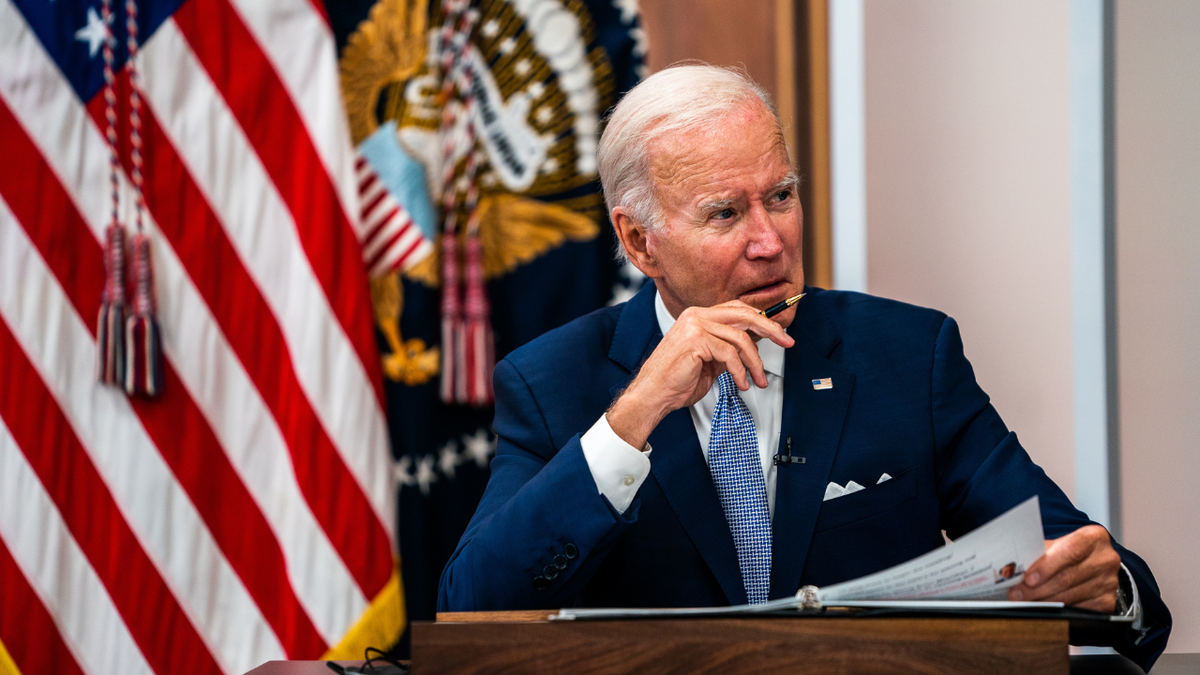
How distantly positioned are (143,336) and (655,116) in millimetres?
1579

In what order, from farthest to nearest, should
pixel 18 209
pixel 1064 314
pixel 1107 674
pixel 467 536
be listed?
pixel 18 209 → pixel 1064 314 → pixel 467 536 → pixel 1107 674

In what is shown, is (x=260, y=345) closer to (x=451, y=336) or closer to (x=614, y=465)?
(x=451, y=336)

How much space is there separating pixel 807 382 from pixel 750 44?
4.43 ft

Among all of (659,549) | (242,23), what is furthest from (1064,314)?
(242,23)

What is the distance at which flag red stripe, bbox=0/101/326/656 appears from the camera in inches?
99.8

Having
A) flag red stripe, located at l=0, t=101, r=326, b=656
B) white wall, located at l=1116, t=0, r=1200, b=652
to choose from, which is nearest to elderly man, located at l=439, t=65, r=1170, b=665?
white wall, located at l=1116, t=0, r=1200, b=652

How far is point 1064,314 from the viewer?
2346mm

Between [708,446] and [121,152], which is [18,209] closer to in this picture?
[121,152]

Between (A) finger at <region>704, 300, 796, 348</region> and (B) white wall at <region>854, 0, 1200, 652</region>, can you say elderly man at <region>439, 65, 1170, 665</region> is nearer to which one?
(A) finger at <region>704, 300, 796, 348</region>

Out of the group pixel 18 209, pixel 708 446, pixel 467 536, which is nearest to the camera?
pixel 467 536

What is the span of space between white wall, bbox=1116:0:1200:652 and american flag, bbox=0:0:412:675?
187cm

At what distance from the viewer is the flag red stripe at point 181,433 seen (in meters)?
2.54

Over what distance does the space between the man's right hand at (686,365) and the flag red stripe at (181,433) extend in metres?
1.53

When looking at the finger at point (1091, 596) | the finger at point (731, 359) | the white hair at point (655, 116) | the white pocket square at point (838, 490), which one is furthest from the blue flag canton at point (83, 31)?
the finger at point (1091, 596)
